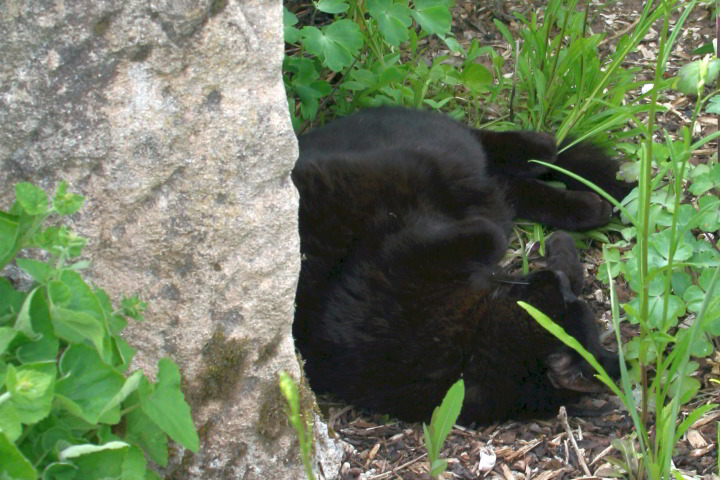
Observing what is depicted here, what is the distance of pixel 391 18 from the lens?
2754 millimetres

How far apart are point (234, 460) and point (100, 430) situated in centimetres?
52

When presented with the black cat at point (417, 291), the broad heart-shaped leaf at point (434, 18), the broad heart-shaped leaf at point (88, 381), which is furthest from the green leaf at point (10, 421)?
the broad heart-shaped leaf at point (434, 18)

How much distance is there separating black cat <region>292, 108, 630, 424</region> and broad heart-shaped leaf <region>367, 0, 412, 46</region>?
264mm

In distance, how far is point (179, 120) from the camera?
5.29ft

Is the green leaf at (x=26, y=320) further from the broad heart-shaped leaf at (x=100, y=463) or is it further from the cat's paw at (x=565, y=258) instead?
the cat's paw at (x=565, y=258)

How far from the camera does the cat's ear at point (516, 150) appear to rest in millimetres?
2859

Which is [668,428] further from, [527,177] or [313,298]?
[527,177]

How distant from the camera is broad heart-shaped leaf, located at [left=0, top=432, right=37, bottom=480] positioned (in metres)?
1.24

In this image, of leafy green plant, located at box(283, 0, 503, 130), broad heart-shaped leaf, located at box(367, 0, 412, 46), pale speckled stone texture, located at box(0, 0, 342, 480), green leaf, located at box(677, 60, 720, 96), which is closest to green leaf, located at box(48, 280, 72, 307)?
pale speckled stone texture, located at box(0, 0, 342, 480)

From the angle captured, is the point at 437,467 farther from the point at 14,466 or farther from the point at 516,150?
the point at 516,150

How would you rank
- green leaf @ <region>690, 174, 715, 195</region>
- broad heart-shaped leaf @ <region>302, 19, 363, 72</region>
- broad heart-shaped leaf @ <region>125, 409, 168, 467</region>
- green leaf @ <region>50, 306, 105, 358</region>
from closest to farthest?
green leaf @ <region>50, 306, 105, 358</region> < broad heart-shaped leaf @ <region>125, 409, 168, 467</region> < green leaf @ <region>690, 174, 715, 195</region> < broad heart-shaped leaf @ <region>302, 19, 363, 72</region>

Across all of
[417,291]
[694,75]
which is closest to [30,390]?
[694,75]

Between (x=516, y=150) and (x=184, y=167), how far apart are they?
1496mm

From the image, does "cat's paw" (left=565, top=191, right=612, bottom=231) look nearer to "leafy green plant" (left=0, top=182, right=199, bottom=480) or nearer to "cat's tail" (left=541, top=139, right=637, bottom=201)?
"cat's tail" (left=541, top=139, right=637, bottom=201)
